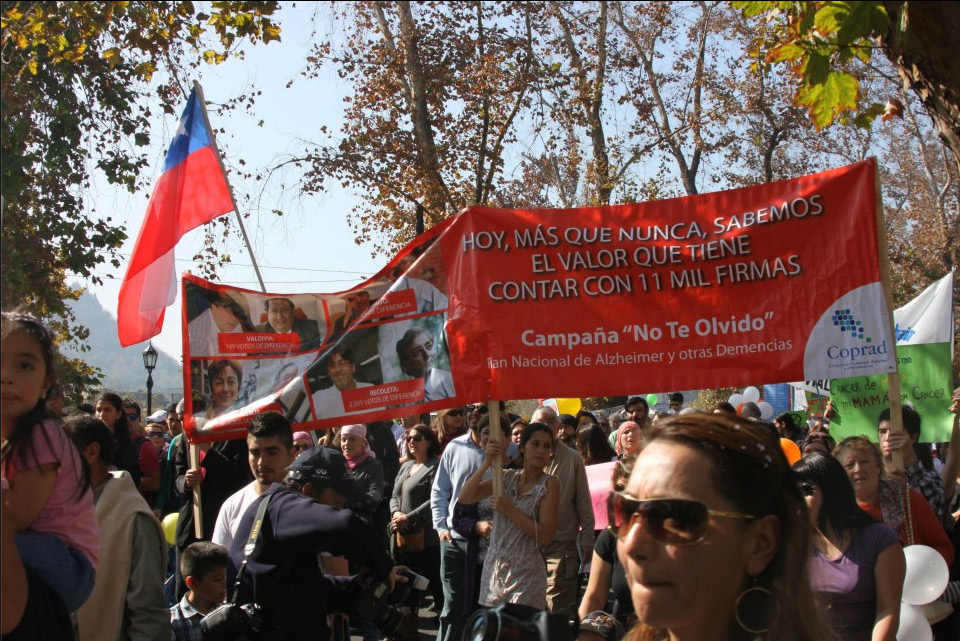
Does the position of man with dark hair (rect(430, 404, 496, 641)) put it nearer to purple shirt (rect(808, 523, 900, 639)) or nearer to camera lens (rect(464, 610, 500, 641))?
purple shirt (rect(808, 523, 900, 639))

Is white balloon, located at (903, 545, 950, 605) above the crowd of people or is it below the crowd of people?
below

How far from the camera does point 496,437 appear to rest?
6434mm

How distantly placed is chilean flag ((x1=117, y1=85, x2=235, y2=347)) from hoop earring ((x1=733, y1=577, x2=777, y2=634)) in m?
5.70

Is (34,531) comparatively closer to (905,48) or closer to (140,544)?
(140,544)

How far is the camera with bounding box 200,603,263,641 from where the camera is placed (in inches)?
177

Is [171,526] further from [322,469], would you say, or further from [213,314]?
[322,469]

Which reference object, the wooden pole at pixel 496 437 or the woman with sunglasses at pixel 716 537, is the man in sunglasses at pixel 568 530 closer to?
the wooden pole at pixel 496 437

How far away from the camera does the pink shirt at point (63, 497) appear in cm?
269

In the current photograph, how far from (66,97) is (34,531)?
9.86 m

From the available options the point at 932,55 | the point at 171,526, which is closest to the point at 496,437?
the point at 932,55

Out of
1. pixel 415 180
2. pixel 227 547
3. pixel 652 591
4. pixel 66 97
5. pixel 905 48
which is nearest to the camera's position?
pixel 652 591

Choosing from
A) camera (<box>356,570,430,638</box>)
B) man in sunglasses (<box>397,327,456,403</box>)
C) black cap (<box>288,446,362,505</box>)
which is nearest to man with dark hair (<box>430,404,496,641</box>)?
man in sunglasses (<box>397,327,456,403</box>)

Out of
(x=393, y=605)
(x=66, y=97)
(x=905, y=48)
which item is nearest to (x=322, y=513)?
(x=393, y=605)

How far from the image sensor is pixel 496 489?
662 centimetres
